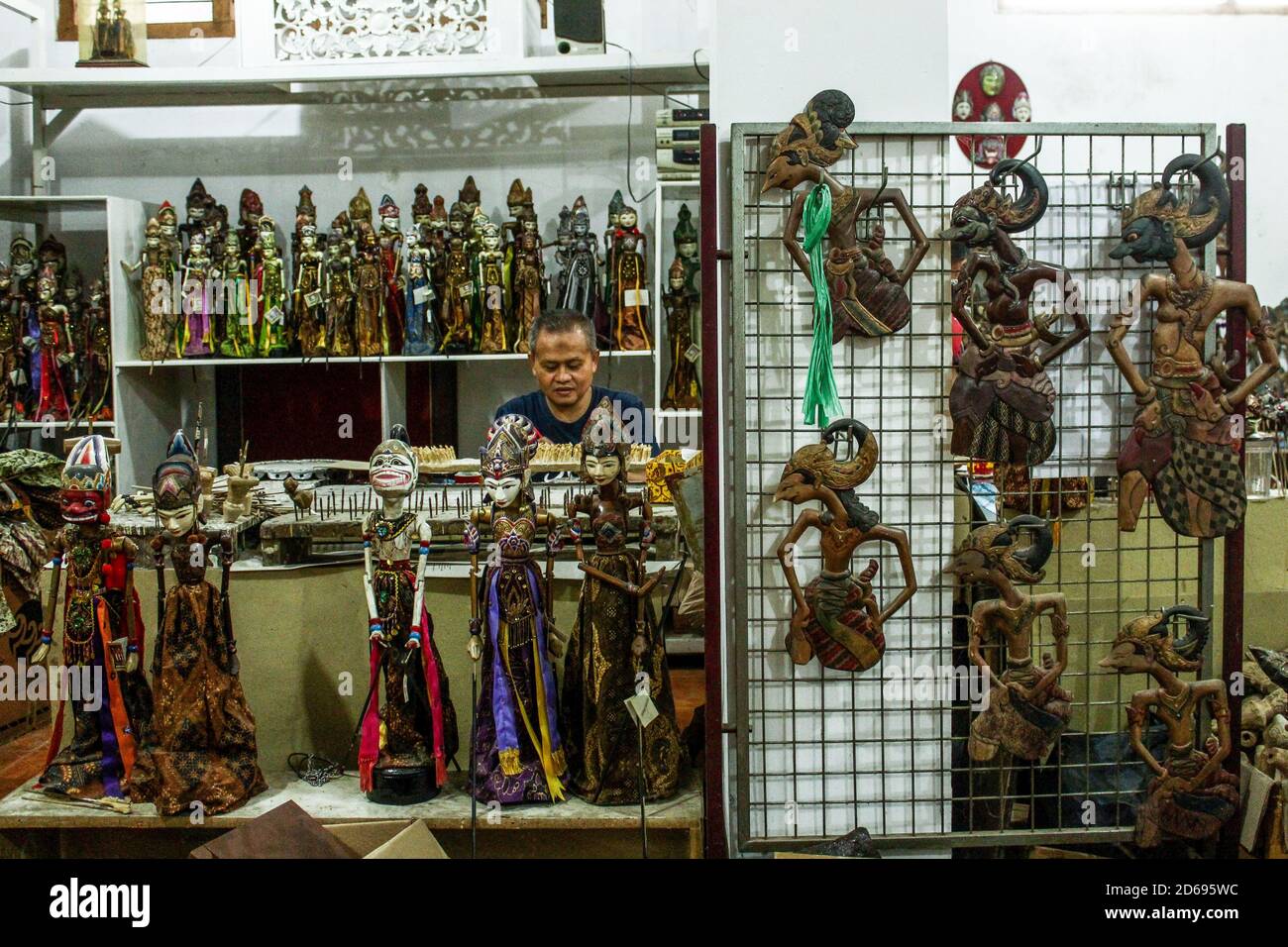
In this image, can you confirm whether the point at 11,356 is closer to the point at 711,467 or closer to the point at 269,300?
the point at 269,300

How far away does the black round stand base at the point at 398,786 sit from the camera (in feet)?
8.43

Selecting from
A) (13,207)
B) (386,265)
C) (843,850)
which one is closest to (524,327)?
(386,265)

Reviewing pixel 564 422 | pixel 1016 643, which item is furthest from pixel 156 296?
pixel 1016 643

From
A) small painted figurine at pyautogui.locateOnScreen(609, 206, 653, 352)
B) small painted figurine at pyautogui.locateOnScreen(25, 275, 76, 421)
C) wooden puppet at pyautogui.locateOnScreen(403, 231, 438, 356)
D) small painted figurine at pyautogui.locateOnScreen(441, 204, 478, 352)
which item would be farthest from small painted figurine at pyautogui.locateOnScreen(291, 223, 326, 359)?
small painted figurine at pyautogui.locateOnScreen(609, 206, 653, 352)

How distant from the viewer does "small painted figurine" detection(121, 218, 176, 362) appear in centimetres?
466

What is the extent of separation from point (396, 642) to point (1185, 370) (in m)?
1.76

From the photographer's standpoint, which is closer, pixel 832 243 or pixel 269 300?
pixel 832 243

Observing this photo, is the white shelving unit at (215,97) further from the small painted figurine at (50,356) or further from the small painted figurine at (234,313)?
the small painted figurine at (50,356)

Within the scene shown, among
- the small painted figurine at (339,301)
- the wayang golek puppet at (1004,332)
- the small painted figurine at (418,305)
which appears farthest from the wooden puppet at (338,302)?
the wayang golek puppet at (1004,332)

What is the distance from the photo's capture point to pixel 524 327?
468 cm

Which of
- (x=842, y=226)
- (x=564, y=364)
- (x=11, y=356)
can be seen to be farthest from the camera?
(x=11, y=356)

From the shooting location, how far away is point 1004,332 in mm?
2334

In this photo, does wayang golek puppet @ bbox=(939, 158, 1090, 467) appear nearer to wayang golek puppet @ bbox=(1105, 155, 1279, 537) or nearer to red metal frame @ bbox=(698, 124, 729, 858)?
wayang golek puppet @ bbox=(1105, 155, 1279, 537)
